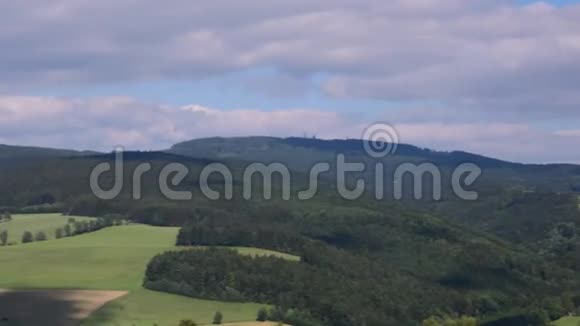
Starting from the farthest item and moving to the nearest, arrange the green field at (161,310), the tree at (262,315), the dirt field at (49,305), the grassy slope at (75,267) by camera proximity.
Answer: the grassy slope at (75,267) < the tree at (262,315) < the green field at (161,310) < the dirt field at (49,305)

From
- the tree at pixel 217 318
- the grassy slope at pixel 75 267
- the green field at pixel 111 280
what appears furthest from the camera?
the grassy slope at pixel 75 267

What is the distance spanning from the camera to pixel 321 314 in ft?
585

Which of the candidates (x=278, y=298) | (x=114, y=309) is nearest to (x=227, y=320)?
(x=114, y=309)

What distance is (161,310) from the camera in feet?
510

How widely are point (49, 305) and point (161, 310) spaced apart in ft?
50.2

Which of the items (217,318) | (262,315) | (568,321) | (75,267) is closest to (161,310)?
(217,318)

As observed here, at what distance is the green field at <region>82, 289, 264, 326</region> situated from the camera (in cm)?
14725

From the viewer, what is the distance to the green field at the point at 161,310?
147 meters

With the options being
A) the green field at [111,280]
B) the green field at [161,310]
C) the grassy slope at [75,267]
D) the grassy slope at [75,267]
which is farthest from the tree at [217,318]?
the grassy slope at [75,267]

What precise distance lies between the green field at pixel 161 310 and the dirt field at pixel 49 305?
222cm

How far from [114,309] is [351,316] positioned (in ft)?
150

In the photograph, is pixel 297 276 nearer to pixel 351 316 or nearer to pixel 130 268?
pixel 351 316

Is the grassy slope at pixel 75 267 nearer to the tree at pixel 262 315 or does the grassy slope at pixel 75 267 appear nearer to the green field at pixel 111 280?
the green field at pixel 111 280

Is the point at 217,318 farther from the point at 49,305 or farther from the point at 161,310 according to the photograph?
the point at 49,305
